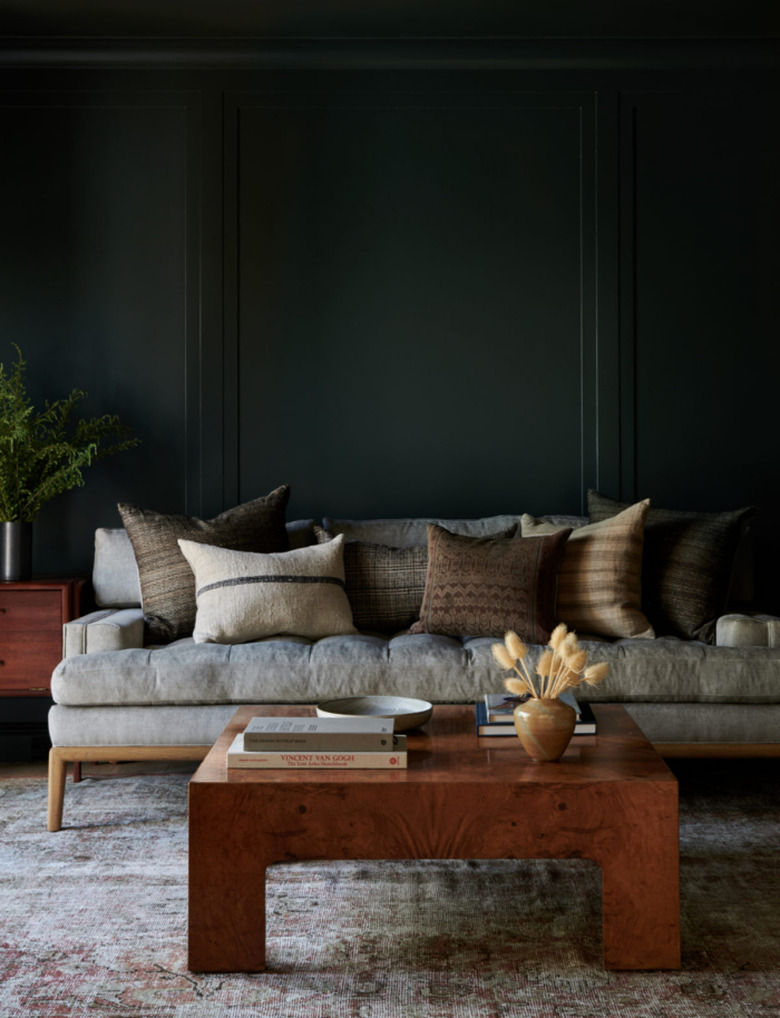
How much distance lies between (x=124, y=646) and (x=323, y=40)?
2.72 m

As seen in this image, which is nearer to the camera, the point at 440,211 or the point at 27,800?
the point at 27,800

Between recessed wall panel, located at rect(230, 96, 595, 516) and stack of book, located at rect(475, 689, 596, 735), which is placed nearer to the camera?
stack of book, located at rect(475, 689, 596, 735)

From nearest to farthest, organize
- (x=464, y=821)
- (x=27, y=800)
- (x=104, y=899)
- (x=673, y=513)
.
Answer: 1. (x=464, y=821)
2. (x=104, y=899)
3. (x=27, y=800)
4. (x=673, y=513)

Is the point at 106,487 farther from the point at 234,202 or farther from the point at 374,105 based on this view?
the point at 374,105

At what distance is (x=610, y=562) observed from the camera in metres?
3.40

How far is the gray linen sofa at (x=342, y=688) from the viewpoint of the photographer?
2.92 meters

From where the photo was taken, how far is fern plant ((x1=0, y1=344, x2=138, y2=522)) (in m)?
3.76

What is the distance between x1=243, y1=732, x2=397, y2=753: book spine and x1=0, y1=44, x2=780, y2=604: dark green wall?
223 cm

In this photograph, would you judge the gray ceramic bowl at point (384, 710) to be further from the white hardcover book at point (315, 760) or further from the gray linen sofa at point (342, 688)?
the gray linen sofa at point (342, 688)

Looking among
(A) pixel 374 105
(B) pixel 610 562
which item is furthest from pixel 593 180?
(B) pixel 610 562

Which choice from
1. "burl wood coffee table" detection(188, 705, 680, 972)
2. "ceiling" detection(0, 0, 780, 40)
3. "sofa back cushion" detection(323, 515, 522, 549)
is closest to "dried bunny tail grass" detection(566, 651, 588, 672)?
"burl wood coffee table" detection(188, 705, 680, 972)

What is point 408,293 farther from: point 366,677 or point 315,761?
point 315,761

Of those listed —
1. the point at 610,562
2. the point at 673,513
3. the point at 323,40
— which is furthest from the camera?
the point at 323,40

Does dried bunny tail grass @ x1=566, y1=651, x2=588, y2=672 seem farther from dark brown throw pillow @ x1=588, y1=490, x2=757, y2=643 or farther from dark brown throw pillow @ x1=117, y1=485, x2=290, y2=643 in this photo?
dark brown throw pillow @ x1=117, y1=485, x2=290, y2=643
